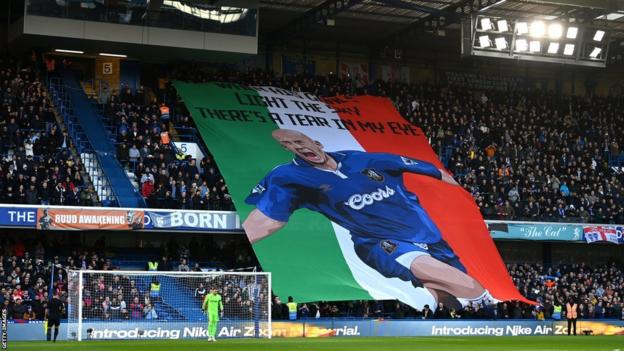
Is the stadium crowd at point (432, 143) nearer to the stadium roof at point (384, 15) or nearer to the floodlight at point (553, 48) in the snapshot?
the stadium roof at point (384, 15)

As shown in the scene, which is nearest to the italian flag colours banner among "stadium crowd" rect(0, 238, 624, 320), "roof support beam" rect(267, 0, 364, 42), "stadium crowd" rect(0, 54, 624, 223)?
"stadium crowd" rect(0, 238, 624, 320)

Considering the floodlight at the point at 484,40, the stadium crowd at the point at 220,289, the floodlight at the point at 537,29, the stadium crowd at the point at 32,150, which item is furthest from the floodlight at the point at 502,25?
the stadium crowd at the point at 32,150

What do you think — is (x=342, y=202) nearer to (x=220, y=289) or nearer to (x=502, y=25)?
(x=220, y=289)

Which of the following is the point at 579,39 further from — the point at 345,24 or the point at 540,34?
the point at 345,24

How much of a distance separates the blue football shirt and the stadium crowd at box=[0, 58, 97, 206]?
7483mm

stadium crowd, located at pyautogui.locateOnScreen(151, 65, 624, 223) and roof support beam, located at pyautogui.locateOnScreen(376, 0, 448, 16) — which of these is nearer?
roof support beam, located at pyautogui.locateOnScreen(376, 0, 448, 16)

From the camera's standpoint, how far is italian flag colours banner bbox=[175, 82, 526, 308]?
45.9 metres

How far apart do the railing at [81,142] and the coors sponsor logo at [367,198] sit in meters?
10.2

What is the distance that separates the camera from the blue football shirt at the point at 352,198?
47.7 m

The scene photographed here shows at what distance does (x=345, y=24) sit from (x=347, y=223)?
1483 centimetres

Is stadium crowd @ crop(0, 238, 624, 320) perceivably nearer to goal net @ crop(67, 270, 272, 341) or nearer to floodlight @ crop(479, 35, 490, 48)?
goal net @ crop(67, 270, 272, 341)

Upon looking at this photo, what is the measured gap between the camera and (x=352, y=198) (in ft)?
161

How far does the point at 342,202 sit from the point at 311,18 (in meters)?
11.6

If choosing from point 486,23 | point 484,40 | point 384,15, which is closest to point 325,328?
point 484,40
